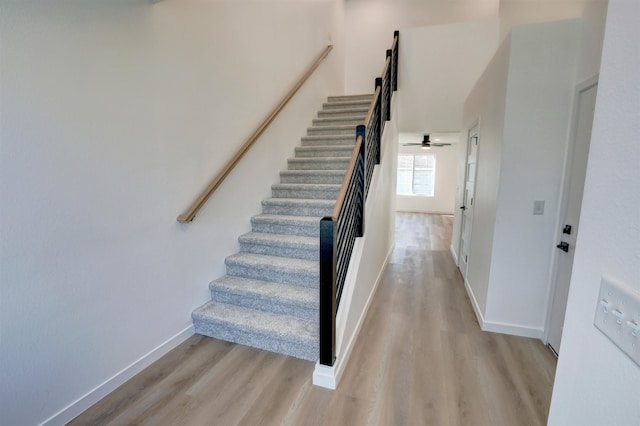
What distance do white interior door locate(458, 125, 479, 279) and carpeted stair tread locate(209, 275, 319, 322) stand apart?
220cm

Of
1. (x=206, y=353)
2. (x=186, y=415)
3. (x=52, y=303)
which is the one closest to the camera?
(x=52, y=303)

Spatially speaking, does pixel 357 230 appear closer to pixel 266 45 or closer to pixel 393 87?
pixel 266 45

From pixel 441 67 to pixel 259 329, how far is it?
4579mm

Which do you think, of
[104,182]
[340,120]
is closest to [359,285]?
[104,182]

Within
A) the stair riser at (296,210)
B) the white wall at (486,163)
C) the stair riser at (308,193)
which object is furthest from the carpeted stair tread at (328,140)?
the white wall at (486,163)

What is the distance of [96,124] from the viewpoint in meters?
1.68

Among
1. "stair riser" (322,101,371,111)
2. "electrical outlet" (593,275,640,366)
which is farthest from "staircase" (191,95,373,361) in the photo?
"electrical outlet" (593,275,640,366)

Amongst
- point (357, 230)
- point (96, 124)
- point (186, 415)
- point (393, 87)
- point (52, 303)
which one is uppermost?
point (393, 87)

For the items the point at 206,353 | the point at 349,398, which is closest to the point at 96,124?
the point at 206,353

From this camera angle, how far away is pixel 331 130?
427 centimetres

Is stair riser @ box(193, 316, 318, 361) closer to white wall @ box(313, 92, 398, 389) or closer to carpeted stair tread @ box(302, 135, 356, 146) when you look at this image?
white wall @ box(313, 92, 398, 389)

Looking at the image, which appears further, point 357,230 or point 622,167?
point 357,230

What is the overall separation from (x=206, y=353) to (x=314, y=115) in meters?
3.64

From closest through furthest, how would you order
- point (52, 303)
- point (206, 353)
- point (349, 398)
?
point (52, 303), point (349, 398), point (206, 353)
